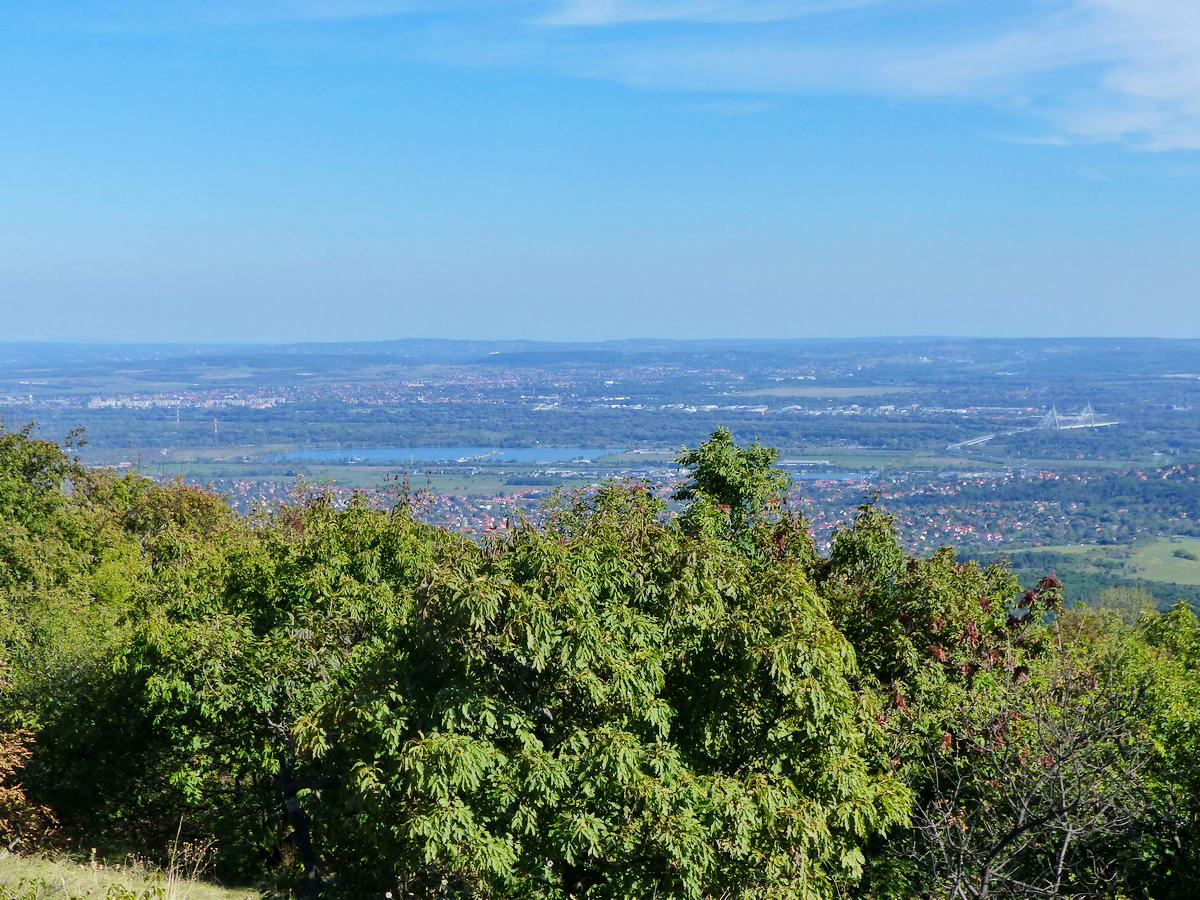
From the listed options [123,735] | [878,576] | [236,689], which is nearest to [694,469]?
[878,576]

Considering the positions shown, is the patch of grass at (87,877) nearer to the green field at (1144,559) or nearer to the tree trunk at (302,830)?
the tree trunk at (302,830)

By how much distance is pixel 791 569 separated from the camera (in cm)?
1056

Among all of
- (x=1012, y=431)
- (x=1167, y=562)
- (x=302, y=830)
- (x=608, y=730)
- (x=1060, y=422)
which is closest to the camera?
(x=608, y=730)

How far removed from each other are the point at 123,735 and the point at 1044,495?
12612 centimetres

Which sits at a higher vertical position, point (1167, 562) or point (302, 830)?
point (302, 830)

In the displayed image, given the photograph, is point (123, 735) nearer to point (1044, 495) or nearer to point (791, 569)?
point (791, 569)

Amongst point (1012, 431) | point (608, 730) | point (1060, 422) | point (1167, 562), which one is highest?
point (608, 730)

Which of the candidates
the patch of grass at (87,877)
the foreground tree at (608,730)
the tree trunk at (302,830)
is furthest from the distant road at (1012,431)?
the foreground tree at (608,730)

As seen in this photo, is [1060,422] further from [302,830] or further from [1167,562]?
[302,830]

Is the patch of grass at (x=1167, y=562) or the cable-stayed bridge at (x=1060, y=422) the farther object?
the cable-stayed bridge at (x=1060, y=422)

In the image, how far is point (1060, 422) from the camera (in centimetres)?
17675

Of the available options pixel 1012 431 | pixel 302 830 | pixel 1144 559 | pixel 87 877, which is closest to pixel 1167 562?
pixel 1144 559

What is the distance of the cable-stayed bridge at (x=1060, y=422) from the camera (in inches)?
6294

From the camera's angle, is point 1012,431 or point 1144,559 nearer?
point 1144,559
